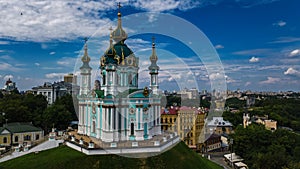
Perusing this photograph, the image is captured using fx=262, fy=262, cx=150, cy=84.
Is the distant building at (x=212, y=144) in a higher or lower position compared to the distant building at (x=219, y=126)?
lower

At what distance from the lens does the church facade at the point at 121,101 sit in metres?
20.7

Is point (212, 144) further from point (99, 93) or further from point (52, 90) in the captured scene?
point (52, 90)

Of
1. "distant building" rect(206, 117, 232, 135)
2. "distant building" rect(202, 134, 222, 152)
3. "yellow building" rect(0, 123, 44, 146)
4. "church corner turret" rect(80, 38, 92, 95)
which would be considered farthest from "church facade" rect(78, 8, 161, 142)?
"distant building" rect(206, 117, 232, 135)

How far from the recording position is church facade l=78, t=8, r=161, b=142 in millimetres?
20688

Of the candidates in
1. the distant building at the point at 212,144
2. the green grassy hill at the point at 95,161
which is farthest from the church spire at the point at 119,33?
the distant building at the point at 212,144

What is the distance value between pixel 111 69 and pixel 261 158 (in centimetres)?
1416

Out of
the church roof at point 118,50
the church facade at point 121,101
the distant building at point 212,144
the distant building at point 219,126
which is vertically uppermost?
the church roof at point 118,50

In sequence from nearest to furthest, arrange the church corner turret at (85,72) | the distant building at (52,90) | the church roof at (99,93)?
the church roof at (99,93) → the church corner turret at (85,72) → the distant building at (52,90)

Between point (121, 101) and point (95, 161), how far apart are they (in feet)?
19.0

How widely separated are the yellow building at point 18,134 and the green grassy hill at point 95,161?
9452 millimetres

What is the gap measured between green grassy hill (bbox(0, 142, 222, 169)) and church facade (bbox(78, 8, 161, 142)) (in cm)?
326

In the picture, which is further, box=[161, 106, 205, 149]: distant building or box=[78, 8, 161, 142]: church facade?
box=[161, 106, 205, 149]: distant building

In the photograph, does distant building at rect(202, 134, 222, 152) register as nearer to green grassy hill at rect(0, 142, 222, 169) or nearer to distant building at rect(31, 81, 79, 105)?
green grassy hill at rect(0, 142, 222, 169)

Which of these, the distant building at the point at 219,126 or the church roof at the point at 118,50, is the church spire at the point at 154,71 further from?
the distant building at the point at 219,126
